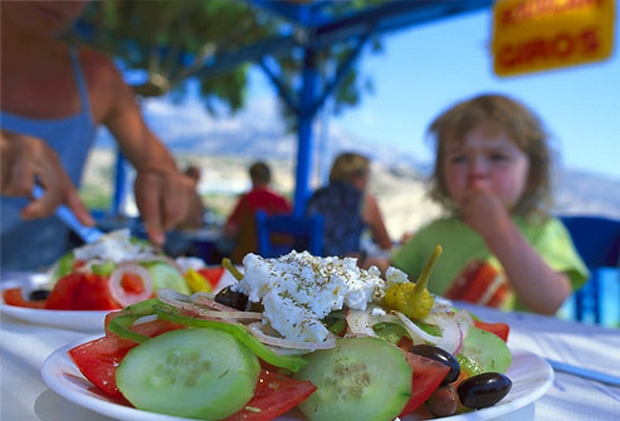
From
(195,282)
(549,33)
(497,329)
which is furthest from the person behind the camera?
(549,33)

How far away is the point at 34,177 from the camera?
4.31 feet

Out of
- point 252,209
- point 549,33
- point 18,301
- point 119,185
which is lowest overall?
point 119,185

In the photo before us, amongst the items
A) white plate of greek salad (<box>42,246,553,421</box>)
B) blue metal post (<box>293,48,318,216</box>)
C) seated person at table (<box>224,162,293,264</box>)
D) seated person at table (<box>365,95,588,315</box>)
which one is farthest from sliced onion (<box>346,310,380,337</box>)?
blue metal post (<box>293,48,318,216</box>)

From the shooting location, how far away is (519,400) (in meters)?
0.53

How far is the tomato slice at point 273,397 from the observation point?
0.47 meters

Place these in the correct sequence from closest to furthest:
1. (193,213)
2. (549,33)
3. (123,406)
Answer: (123,406) → (193,213) → (549,33)

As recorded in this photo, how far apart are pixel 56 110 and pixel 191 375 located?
175 cm

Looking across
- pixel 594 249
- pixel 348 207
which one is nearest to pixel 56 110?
pixel 594 249

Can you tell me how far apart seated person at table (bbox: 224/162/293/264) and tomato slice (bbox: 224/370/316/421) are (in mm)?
4590

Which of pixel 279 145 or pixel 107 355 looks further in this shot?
pixel 279 145

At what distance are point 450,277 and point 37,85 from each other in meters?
1.57

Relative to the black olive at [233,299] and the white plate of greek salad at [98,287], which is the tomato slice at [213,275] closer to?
the white plate of greek salad at [98,287]

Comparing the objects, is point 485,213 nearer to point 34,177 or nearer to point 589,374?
point 589,374

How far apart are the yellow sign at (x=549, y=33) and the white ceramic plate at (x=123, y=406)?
2828 millimetres
